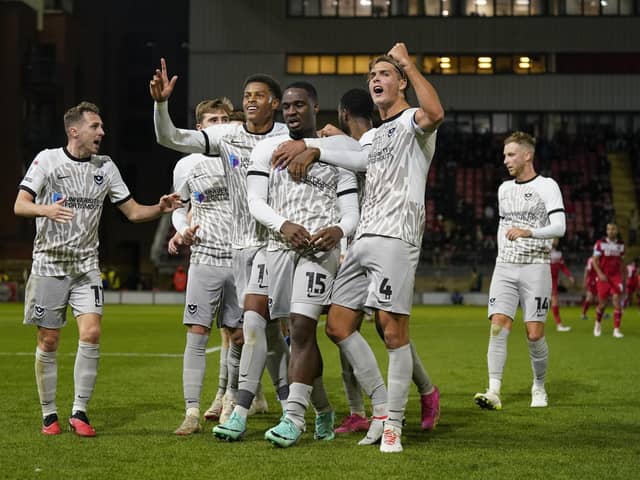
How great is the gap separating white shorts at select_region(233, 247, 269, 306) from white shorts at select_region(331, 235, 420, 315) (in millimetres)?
556

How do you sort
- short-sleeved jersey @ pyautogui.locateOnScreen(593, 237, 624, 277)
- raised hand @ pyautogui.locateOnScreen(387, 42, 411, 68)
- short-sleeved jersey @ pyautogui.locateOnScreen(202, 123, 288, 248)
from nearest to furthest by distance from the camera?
raised hand @ pyautogui.locateOnScreen(387, 42, 411, 68)
short-sleeved jersey @ pyautogui.locateOnScreen(202, 123, 288, 248)
short-sleeved jersey @ pyautogui.locateOnScreen(593, 237, 624, 277)

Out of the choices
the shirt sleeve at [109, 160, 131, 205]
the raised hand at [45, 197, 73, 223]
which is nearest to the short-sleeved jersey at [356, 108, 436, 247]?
the raised hand at [45, 197, 73, 223]

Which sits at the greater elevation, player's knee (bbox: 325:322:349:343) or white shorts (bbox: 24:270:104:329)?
white shorts (bbox: 24:270:104:329)

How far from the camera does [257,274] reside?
23.7 feet

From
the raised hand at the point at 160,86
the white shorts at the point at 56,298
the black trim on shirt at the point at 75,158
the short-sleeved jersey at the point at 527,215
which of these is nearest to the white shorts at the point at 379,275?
the raised hand at the point at 160,86

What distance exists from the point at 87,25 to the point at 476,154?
20880mm

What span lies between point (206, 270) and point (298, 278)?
4.25 ft

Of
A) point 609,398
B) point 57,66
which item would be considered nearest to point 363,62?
point 57,66

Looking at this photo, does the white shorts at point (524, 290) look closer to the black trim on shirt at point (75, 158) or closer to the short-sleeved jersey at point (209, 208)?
the short-sleeved jersey at point (209, 208)

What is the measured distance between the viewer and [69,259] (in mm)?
7633

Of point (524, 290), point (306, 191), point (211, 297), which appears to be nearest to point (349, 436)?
point (211, 297)

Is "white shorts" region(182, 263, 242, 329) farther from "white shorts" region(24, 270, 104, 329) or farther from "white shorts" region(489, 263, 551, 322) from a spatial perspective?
"white shorts" region(489, 263, 551, 322)

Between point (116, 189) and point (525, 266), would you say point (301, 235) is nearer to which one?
point (116, 189)

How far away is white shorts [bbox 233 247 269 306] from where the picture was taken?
7.21 meters
